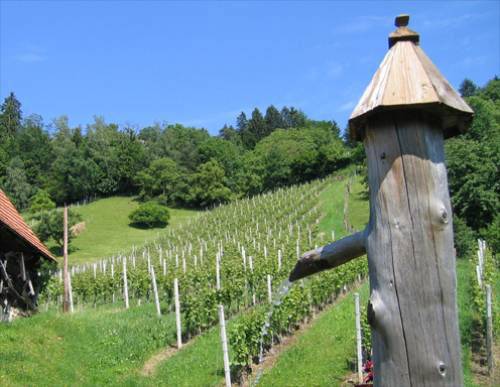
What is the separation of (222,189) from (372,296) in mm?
60979

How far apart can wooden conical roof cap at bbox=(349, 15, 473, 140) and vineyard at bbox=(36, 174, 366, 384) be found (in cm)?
142

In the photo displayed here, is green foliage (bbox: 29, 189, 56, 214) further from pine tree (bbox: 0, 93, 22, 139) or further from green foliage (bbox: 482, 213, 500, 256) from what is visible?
green foliage (bbox: 482, 213, 500, 256)

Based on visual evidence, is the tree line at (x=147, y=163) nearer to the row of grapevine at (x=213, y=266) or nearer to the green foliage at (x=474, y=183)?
the row of grapevine at (x=213, y=266)

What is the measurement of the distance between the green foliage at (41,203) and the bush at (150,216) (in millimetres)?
10830

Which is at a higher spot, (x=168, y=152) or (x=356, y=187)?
(x=168, y=152)

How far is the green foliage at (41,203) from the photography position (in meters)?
60.0

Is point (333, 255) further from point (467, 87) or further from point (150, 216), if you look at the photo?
point (467, 87)

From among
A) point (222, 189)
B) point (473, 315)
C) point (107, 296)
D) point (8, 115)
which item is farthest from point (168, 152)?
point (473, 315)

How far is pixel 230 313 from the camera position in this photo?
55.9 feet

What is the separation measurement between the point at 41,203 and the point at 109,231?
1285 cm

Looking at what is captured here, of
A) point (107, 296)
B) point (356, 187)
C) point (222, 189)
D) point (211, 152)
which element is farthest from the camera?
point (211, 152)

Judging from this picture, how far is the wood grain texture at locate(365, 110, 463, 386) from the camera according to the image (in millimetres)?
1988

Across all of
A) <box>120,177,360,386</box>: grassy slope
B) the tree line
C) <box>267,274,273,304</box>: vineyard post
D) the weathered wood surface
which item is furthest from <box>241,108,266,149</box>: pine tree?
the weathered wood surface

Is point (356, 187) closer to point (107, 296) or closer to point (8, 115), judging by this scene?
point (107, 296)
